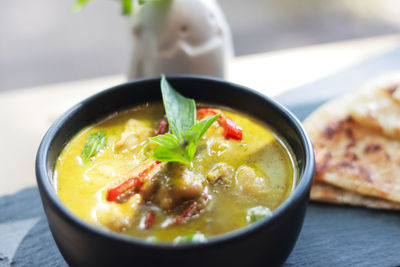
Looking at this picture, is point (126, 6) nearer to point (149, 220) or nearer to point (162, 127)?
point (162, 127)

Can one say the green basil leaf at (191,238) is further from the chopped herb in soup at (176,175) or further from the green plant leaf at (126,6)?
the green plant leaf at (126,6)

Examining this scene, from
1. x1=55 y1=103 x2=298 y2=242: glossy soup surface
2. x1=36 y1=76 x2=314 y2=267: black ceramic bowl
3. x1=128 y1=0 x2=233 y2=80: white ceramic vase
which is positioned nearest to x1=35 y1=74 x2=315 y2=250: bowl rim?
x1=36 y1=76 x2=314 y2=267: black ceramic bowl

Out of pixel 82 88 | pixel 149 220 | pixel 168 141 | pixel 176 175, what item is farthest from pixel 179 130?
pixel 82 88

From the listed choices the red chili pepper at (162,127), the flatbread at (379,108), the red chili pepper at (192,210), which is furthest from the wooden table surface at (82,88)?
the red chili pepper at (192,210)

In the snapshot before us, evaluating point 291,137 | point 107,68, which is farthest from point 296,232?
point 107,68

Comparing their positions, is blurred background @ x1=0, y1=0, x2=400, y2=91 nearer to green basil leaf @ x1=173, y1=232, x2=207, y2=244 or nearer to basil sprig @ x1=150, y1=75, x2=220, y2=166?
basil sprig @ x1=150, y1=75, x2=220, y2=166

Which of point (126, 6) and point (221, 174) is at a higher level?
point (126, 6)
